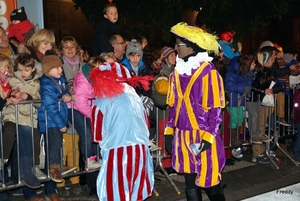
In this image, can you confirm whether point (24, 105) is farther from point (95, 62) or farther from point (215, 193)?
point (215, 193)

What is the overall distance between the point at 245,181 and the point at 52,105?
10.4 ft

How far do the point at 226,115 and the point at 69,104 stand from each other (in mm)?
2815

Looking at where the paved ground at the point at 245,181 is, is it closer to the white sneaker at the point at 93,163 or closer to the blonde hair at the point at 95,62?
the white sneaker at the point at 93,163

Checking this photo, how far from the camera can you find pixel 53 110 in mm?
5289

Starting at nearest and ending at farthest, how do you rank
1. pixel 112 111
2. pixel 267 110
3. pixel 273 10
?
pixel 112 111 < pixel 267 110 < pixel 273 10

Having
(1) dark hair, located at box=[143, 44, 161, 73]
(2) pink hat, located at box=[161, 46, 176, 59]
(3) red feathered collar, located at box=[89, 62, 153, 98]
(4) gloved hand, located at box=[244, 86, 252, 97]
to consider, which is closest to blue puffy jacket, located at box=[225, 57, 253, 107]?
(4) gloved hand, located at box=[244, 86, 252, 97]

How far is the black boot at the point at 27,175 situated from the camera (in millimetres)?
5379

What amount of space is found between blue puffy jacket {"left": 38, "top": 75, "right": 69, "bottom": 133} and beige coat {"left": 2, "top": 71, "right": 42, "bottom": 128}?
0.11 meters

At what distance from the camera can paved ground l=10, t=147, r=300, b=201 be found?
6.00 metres

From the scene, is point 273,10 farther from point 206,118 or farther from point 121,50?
point 206,118

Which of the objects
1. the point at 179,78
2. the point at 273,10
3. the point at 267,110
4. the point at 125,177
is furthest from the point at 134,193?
the point at 273,10

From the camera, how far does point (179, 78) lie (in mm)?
4598

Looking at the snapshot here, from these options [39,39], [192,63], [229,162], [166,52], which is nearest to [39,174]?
[39,39]

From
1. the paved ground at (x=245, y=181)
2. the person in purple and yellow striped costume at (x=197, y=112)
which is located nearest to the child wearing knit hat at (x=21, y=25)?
the paved ground at (x=245, y=181)
